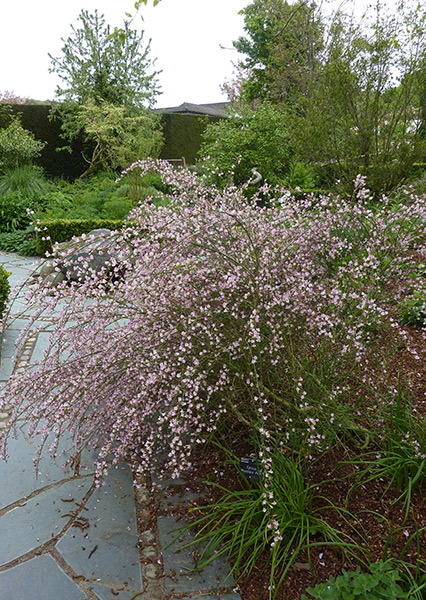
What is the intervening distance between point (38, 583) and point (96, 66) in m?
16.3

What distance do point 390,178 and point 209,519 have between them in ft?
17.1

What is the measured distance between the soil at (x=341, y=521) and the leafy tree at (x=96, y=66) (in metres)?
15.0

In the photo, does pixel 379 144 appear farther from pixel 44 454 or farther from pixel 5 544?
pixel 5 544

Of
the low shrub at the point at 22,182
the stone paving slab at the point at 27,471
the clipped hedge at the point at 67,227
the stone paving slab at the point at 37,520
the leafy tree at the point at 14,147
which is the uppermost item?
the leafy tree at the point at 14,147

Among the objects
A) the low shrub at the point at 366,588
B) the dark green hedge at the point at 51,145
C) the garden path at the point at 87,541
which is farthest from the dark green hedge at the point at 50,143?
the low shrub at the point at 366,588

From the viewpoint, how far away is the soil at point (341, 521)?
1751 mm

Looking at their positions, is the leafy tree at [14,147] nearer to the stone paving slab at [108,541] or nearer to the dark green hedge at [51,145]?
the dark green hedge at [51,145]

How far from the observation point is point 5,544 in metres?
2.04

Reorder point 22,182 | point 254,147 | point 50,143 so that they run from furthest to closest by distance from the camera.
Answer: point 50,143 < point 22,182 < point 254,147

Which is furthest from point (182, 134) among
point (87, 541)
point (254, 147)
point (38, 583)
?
point (38, 583)

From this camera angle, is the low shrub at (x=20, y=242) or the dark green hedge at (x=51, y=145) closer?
the low shrub at (x=20, y=242)

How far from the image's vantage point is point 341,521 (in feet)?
6.45

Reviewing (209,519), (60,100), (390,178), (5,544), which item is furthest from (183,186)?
(60,100)

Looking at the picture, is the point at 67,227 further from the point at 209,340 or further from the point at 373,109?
the point at 209,340
